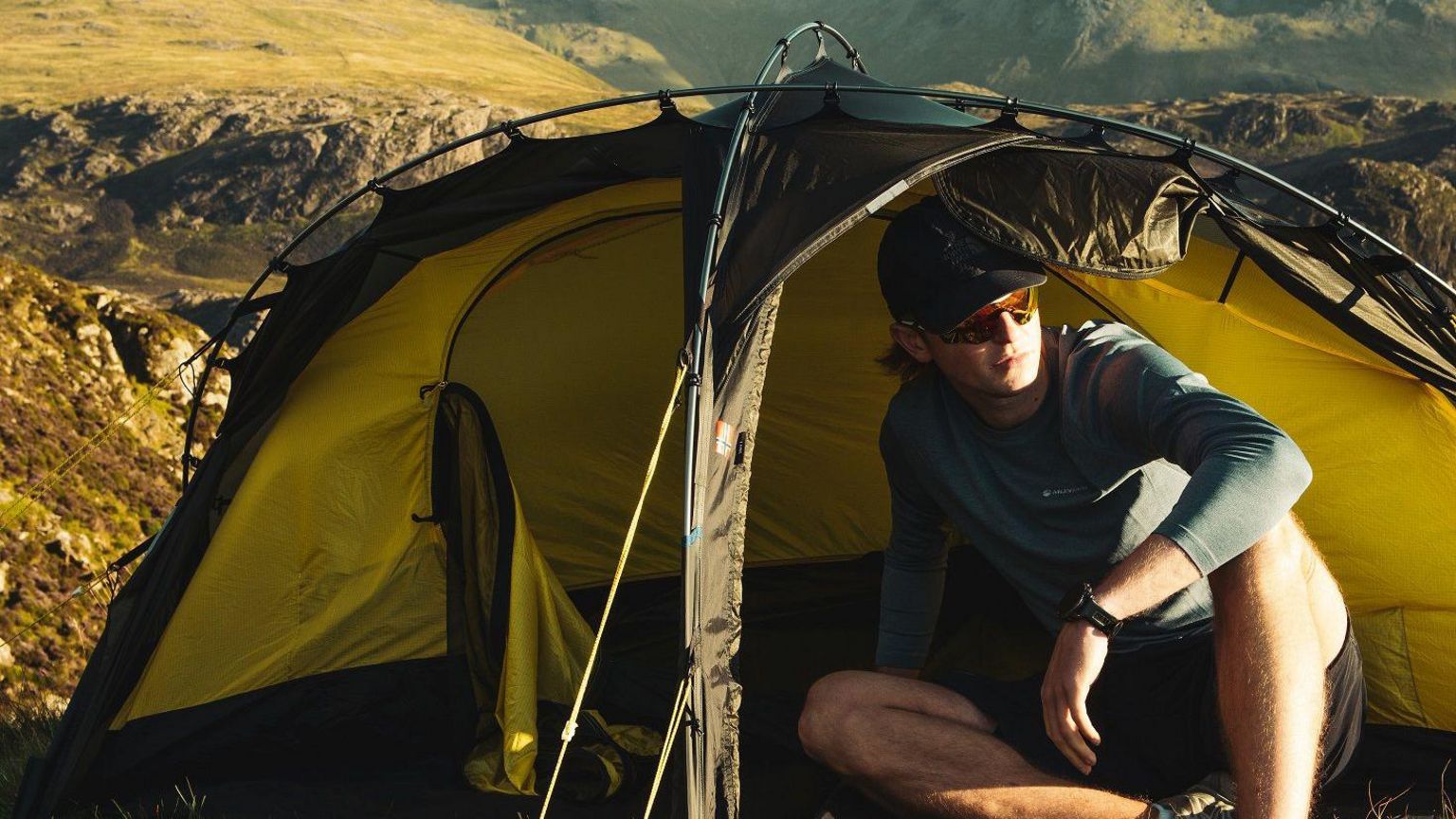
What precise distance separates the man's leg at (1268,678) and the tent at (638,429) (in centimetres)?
103

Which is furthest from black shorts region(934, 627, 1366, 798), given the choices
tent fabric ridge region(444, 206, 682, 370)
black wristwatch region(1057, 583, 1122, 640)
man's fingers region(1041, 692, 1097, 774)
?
tent fabric ridge region(444, 206, 682, 370)

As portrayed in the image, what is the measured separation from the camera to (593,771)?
430 cm

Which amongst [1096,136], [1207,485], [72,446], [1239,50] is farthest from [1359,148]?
[1239,50]

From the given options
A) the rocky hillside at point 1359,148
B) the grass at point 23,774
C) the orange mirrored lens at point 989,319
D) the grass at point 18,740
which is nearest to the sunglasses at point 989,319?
the orange mirrored lens at point 989,319

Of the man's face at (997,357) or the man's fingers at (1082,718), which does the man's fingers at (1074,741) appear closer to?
the man's fingers at (1082,718)

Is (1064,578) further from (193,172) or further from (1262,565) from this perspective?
(193,172)

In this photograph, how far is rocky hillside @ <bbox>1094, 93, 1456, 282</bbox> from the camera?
31248 millimetres

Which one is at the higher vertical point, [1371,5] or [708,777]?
[1371,5]

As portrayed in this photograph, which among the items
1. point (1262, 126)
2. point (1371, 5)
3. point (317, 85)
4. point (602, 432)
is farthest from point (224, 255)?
point (1371, 5)

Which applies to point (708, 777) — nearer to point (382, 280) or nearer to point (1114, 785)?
point (1114, 785)

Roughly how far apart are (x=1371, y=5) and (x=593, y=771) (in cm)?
19512

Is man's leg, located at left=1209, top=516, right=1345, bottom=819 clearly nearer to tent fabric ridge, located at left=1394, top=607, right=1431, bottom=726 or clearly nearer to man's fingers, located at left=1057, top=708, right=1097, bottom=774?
man's fingers, located at left=1057, top=708, right=1097, bottom=774

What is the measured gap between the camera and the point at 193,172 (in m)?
90.0

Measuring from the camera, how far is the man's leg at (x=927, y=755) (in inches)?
119
